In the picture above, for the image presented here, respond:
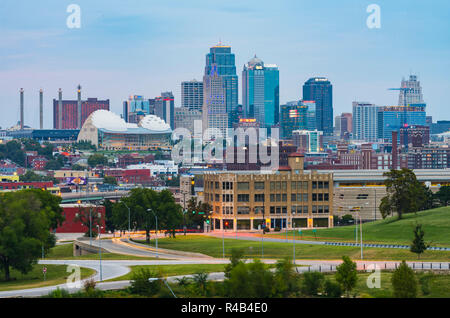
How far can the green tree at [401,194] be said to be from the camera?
132 meters

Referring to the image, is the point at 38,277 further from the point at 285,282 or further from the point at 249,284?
the point at 249,284

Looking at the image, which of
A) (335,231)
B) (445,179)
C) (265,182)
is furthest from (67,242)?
(445,179)

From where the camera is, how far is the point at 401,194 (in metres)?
132

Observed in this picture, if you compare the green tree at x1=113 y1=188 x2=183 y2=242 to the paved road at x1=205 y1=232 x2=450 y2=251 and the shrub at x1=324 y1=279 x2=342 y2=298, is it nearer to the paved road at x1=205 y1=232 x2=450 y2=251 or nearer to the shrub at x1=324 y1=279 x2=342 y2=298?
the paved road at x1=205 y1=232 x2=450 y2=251

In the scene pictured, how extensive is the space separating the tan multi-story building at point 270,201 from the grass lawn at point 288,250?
22431 mm

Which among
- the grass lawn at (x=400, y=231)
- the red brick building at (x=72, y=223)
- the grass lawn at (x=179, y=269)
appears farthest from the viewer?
the red brick building at (x=72, y=223)

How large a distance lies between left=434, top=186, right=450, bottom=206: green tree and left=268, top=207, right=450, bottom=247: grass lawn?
737 inches

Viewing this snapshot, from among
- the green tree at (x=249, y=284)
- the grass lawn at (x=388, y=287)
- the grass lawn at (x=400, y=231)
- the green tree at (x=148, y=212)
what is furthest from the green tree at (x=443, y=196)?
the green tree at (x=249, y=284)

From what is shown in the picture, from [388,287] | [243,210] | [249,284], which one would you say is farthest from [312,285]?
[243,210]

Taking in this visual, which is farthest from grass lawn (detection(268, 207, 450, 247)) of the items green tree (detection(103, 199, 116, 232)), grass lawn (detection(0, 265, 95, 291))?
grass lawn (detection(0, 265, 95, 291))

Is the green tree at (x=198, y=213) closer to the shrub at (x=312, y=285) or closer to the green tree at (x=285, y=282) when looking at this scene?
the shrub at (x=312, y=285)

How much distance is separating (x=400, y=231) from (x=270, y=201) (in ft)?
112

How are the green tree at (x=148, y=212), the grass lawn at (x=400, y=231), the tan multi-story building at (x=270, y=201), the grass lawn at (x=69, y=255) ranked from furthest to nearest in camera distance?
the tan multi-story building at (x=270, y=201) → the green tree at (x=148, y=212) → the grass lawn at (x=400, y=231) → the grass lawn at (x=69, y=255)
